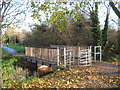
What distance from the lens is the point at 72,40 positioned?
14805 mm

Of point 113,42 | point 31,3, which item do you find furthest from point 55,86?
point 113,42

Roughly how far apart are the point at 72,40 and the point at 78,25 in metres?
1.82

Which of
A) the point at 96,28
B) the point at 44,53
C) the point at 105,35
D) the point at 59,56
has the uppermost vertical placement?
the point at 96,28

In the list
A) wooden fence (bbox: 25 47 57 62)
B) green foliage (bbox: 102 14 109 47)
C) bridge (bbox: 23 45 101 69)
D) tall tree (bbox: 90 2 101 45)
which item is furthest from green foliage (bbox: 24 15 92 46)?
wooden fence (bbox: 25 47 57 62)

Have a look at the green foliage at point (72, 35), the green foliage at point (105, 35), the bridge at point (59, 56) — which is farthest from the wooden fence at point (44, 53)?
the green foliage at point (105, 35)

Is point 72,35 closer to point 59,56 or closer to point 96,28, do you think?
point 96,28

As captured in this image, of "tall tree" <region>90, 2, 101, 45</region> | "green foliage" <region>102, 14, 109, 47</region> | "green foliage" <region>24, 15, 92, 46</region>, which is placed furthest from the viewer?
"green foliage" <region>24, 15, 92, 46</region>

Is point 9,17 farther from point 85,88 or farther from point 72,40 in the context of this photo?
point 72,40

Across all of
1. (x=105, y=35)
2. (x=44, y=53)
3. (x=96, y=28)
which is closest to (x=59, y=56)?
(x=44, y=53)

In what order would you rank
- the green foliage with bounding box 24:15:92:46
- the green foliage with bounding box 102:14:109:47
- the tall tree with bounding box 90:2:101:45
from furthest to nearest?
the green foliage with bounding box 24:15:92:46, the green foliage with bounding box 102:14:109:47, the tall tree with bounding box 90:2:101:45

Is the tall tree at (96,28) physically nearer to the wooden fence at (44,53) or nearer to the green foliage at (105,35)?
the green foliage at (105,35)

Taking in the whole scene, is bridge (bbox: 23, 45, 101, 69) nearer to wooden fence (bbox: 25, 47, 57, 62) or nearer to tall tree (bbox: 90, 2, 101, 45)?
wooden fence (bbox: 25, 47, 57, 62)

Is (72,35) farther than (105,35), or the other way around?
(72,35)

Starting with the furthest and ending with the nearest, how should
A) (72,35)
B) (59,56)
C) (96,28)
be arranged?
(72,35)
(96,28)
(59,56)
